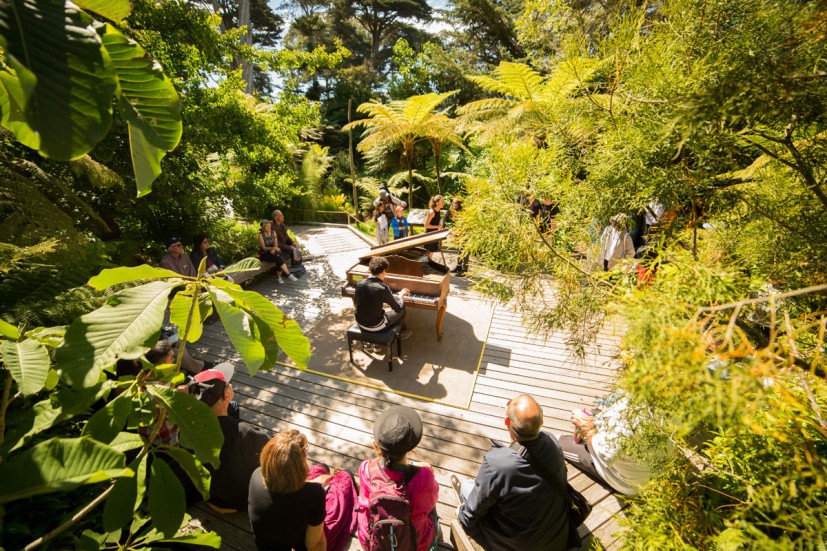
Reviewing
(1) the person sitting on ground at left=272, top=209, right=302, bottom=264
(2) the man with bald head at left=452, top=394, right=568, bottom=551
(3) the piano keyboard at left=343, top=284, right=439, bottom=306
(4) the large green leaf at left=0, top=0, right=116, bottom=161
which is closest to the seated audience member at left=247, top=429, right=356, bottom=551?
(2) the man with bald head at left=452, top=394, right=568, bottom=551

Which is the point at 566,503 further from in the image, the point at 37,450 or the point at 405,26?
the point at 405,26

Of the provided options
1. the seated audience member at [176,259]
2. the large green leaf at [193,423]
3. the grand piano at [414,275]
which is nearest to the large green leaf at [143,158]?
the large green leaf at [193,423]

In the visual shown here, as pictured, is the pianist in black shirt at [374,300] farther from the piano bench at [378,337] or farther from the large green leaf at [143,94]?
the large green leaf at [143,94]

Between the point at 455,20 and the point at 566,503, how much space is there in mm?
21223

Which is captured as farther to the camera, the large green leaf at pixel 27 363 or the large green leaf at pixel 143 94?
the large green leaf at pixel 27 363

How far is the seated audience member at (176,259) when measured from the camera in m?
5.21

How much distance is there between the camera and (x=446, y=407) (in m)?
4.05

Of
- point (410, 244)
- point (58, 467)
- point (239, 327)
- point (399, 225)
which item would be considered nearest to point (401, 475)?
point (239, 327)

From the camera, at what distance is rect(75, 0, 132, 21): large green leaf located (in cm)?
61

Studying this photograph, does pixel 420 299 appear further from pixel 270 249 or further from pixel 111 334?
pixel 111 334

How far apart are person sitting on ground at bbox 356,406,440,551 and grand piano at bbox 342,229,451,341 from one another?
3.05 m

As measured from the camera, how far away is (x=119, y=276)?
2.88 feet

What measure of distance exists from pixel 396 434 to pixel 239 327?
1.44m

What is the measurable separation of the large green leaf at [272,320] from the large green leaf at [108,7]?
23.9 inches
